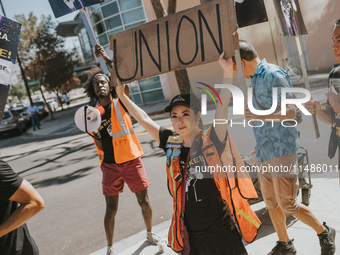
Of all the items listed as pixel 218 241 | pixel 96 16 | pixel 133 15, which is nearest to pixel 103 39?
pixel 96 16

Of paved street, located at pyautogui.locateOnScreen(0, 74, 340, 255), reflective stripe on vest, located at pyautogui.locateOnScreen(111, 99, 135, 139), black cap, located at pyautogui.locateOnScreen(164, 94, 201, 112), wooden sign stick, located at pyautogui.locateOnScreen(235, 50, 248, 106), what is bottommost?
paved street, located at pyautogui.locateOnScreen(0, 74, 340, 255)

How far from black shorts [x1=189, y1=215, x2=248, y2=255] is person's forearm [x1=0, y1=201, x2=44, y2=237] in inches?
41.2

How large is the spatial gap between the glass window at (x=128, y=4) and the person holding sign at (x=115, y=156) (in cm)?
1575

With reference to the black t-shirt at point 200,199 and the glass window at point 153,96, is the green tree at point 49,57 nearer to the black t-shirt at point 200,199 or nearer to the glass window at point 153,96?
the glass window at point 153,96

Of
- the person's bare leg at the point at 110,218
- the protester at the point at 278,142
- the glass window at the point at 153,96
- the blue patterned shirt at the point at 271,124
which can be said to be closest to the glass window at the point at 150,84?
the glass window at the point at 153,96

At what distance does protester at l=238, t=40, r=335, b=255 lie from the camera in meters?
2.44

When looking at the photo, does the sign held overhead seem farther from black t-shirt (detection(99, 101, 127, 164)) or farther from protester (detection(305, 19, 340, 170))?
black t-shirt (detection(99, 101, 127, 164))

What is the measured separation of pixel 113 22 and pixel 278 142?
58.2 feet

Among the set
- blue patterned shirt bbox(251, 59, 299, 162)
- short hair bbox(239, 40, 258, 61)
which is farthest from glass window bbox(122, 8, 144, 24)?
blue patterned shirt bbox(251, 59, 299, 162)

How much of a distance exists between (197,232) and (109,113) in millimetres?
1870

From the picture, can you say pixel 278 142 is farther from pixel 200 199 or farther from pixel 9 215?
pixel 9 215

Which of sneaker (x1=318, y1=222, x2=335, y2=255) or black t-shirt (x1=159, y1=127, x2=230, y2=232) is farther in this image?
sneaker (x1=318, y1=222, x2=335, y2=255)

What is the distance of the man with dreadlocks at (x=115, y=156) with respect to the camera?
3.40m

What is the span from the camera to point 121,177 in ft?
11.3
